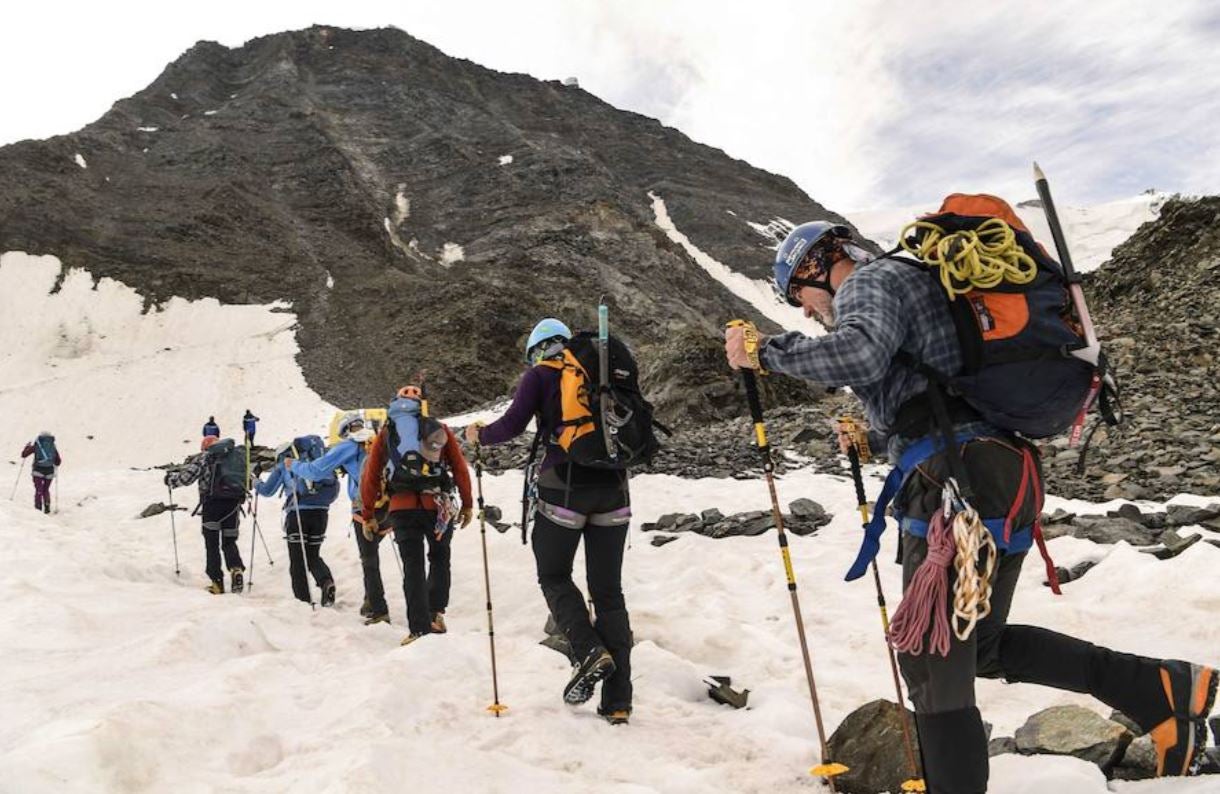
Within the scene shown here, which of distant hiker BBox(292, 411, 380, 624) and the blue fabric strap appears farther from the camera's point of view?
distant hiker BBox(292, 411, 380, 624)

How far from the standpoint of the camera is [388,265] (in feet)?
176

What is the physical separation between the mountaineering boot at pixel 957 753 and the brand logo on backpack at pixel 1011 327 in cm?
114

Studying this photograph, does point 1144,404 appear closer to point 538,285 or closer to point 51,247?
point 538,285

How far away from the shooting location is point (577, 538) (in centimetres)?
521

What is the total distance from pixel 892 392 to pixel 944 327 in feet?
1.14

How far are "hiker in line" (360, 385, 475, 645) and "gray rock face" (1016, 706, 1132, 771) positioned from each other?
215 inches

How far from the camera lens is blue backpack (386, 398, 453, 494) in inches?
302

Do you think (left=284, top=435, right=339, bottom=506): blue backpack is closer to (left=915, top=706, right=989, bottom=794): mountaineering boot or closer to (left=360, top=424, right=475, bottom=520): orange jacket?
(left=360, top=424, right=475, bottom=520): orange jacket

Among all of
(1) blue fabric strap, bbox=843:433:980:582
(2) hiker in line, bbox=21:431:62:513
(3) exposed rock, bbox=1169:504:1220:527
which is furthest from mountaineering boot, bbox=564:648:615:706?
(2) hiker in line, bbox=21:431:62:513

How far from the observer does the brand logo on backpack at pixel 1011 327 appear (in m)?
2.84

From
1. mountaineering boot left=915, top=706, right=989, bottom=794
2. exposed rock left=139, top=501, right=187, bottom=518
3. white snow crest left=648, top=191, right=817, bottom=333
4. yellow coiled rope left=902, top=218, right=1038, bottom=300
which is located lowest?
mountaineering boot left=915, top=706, right=989, bottom=794

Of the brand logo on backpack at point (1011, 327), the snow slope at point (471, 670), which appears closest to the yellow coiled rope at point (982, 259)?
the brand logo on backpack at point (1011, 327)

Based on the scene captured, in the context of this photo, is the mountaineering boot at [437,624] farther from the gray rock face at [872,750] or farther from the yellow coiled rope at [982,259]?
the yellow coiled rope at [982,259]

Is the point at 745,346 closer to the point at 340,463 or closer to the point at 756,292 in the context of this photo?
the point at 340,463
